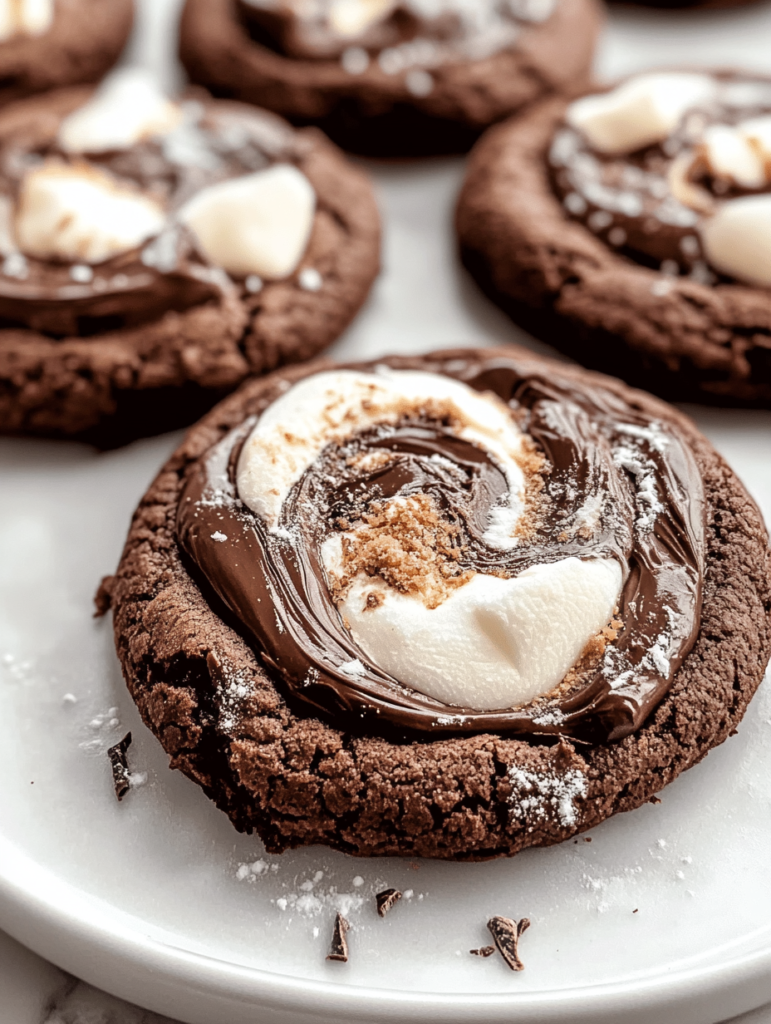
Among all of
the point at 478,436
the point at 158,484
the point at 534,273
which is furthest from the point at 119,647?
the point at 534,273

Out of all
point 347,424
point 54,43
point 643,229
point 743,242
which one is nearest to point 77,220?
point 347,424

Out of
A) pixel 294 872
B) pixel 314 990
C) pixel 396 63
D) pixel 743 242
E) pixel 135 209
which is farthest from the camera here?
pixel 396 63

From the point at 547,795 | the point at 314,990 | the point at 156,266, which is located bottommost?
the point at 314,990

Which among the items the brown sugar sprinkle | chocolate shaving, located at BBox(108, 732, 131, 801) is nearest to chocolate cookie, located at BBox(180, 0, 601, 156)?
the brown sugar sprinkle

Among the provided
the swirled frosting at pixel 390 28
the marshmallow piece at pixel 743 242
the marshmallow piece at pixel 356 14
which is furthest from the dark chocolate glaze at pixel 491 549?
the marshmallow piece at pixel 356 14

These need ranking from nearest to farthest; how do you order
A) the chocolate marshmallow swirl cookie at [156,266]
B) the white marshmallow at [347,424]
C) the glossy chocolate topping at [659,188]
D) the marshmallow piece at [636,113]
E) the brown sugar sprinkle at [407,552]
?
the brown sugar sprinkle at [407,552] < the white marshmallow at [347,424] < the chocolate marshmallow swirl cookie at [156,266] < the glossy chocolate topping at [659,188] < the marshmallow piece at [636,113]

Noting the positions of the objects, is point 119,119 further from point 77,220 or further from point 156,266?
point 156,266

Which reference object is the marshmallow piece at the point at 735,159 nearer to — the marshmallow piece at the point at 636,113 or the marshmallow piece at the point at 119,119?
the marshmallow piece at the point at 636,113
